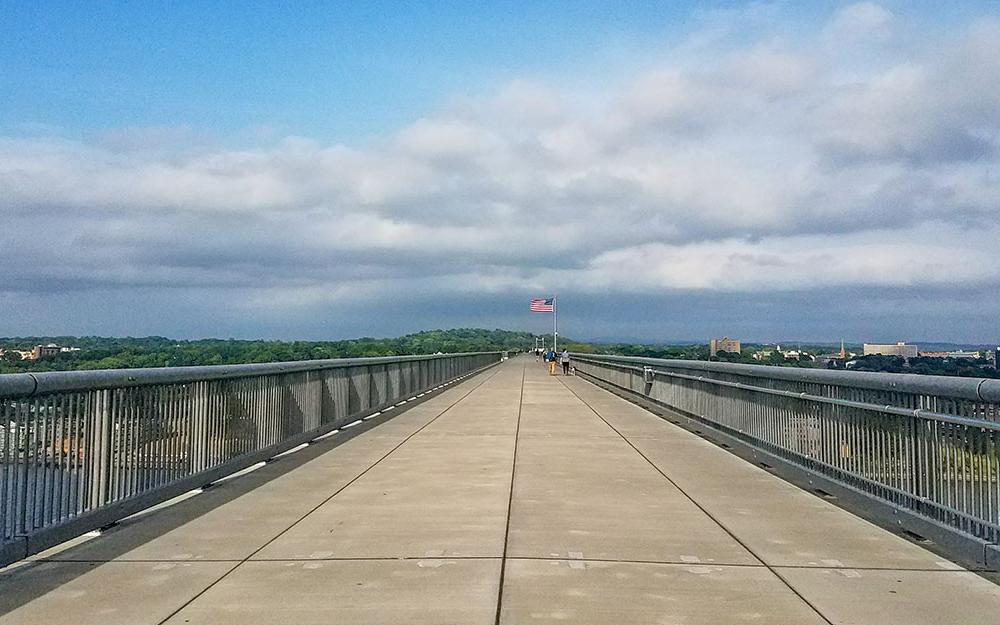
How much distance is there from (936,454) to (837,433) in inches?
87.3

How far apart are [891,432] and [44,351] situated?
45.0ft

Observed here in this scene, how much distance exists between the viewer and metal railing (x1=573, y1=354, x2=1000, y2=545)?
6.30 meters

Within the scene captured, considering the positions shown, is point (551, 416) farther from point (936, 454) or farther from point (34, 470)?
point (34, 470)

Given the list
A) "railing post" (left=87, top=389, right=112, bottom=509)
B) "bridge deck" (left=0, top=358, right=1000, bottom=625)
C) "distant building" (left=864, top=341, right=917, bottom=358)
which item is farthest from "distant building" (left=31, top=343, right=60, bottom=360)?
"distant building" (left=864, top=341, right=917, bottom=358)

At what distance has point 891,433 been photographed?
25.5ft

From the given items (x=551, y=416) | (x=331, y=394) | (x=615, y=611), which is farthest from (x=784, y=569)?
(x=551, y=416)

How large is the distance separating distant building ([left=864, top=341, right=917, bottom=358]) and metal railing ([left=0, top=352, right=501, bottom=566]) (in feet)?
45.4

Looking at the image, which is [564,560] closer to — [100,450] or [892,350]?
[100,450]

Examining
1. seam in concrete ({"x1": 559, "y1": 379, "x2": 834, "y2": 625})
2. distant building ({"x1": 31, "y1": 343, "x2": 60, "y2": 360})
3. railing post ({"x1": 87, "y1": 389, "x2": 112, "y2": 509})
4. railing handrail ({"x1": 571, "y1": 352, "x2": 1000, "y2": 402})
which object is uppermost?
distant building ({"x1": 31, "y1": 343, "x2": 60, "y2": 360})

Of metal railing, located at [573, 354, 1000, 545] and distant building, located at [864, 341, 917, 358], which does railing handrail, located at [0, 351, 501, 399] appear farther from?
distant building, located at [864, 341, 917, 358]

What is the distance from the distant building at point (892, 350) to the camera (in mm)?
20450

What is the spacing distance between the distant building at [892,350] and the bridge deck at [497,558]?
1146 centimetres

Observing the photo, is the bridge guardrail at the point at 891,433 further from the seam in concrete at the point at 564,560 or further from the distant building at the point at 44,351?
the distant building at the point at 44,351

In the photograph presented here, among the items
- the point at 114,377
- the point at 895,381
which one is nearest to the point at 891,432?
the point at 895,381
